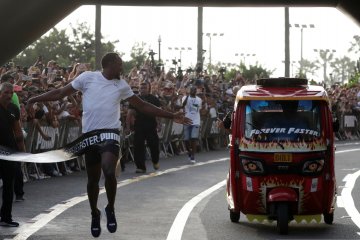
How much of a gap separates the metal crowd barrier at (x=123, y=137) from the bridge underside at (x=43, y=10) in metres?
3.62

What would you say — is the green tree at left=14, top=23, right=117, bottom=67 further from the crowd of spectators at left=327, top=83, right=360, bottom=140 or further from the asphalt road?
the asphalt road

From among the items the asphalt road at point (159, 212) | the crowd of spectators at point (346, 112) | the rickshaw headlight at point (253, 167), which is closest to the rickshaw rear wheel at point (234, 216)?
the asphalt road at point (159, 212)

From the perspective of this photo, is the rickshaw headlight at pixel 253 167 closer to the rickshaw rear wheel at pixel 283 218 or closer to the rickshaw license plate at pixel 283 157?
the rickshaw license plate at pixel 283 157

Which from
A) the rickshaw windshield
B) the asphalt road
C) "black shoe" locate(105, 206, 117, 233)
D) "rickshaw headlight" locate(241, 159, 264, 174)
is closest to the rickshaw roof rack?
the rickshaw windshield

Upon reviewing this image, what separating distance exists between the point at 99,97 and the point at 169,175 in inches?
416

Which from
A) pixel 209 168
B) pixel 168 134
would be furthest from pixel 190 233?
pixel 168 134

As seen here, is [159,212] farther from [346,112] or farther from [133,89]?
[346,112]

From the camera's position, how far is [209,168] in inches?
939

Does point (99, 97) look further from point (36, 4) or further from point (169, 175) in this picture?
point (169, 175)

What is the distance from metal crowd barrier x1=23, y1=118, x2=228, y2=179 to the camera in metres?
20.4

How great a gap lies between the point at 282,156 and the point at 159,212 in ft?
8.31

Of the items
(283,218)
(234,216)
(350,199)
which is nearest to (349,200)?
(350,199)

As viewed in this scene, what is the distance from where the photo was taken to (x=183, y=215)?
14.1 meters

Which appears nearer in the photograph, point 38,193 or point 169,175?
point 38,193
